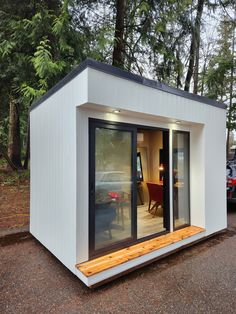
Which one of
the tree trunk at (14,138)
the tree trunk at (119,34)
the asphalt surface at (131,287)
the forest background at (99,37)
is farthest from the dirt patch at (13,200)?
the tree trunk at (119,34)

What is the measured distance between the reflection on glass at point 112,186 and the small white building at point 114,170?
1 centimetres

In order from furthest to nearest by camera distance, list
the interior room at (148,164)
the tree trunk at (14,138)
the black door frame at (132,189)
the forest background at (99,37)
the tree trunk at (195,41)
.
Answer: the tree trunk at (14,138), the tree trunk at (195,41), the interior room at (148,164), the forest background at (99,37), the black door frame at (132,189)

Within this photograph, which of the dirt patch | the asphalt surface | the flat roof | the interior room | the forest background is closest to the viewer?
the asphalt surface

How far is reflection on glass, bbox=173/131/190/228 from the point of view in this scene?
4.15m

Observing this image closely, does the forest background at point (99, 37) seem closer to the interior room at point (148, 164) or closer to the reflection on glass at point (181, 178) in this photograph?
the interior room at point (148, 164)

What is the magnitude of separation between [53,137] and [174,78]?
234 inches

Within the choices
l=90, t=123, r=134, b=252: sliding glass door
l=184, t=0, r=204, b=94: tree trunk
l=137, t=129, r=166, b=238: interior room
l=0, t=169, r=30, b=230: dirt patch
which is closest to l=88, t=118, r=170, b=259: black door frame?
l=90, t=123, r=134, b=252: sliding glass door

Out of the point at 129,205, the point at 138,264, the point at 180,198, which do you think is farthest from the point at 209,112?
the point at 138,264

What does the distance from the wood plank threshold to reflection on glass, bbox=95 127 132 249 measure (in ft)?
0.65

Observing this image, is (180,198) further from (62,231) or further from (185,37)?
(185,37)

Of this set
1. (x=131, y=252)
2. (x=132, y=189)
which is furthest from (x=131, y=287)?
(x=132, y=189)

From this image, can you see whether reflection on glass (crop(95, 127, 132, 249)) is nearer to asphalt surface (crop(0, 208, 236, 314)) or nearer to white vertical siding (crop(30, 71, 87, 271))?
white vertical siding (crop(30, 71, 87, 271))

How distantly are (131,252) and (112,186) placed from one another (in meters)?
0.98

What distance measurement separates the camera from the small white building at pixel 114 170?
8.96 ft
